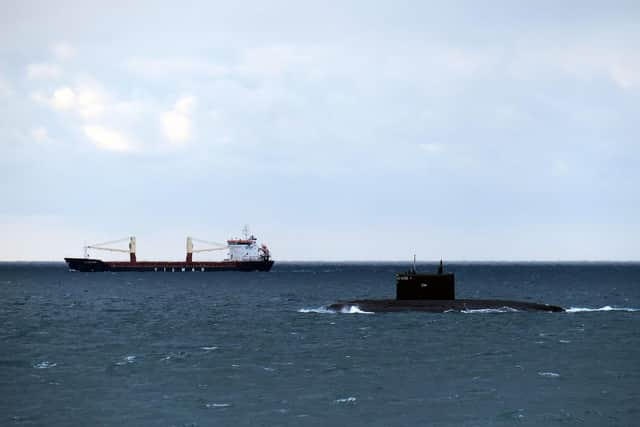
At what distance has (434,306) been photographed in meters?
80.7

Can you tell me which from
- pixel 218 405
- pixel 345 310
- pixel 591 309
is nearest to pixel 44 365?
pixel 218 405

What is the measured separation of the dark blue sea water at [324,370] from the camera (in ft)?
113

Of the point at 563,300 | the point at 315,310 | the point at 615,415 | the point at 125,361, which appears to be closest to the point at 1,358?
the point at 125,361

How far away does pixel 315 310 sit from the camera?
89438mm

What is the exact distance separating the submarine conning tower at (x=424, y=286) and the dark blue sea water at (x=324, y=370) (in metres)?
3.06

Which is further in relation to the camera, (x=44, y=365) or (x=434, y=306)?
(x=434, y=306)

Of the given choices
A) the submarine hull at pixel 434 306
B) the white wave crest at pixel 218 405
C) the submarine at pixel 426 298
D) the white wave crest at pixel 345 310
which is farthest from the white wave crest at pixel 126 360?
the white wave crest at pixel 345 310

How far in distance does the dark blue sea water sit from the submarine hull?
173 cm

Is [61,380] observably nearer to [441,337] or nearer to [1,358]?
[1,358]

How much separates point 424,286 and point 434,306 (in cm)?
242

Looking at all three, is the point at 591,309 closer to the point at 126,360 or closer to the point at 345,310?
the point at 345,310

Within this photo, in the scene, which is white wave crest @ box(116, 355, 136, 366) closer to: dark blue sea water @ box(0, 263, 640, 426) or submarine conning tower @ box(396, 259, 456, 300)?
dark blue sea water @ box(0, 263, 640, 426)

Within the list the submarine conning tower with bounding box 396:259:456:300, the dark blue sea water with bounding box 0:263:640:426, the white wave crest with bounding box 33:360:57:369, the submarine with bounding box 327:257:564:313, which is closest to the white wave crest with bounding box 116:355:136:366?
the dark blue sea water with bounding box 0:263:640:426

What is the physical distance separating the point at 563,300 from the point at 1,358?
83.8 metres
